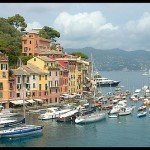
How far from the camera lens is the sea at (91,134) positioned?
23625mm

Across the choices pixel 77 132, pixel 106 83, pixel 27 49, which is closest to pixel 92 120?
pixel 77 132

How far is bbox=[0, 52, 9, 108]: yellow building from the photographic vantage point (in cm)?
3656

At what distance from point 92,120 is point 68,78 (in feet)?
53.6

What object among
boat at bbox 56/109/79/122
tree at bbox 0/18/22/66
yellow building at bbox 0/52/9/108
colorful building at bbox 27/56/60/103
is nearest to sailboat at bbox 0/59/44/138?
boat at bbox 56/109/79/122

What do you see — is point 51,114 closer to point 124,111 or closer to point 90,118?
point 90,118

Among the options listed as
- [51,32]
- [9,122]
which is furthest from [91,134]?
[51,32]

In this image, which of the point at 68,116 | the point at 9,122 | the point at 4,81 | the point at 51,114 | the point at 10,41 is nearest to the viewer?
the point at 9,122

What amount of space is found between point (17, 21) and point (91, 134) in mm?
33720

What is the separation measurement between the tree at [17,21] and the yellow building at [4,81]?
68.9ft

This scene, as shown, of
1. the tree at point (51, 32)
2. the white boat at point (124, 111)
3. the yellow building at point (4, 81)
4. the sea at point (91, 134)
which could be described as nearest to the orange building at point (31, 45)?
the tree at point (51, 32)

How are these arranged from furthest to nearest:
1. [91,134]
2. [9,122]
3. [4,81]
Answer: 1. [4,81]
2. [9,122]
3. [91,134]

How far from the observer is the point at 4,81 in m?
37.0

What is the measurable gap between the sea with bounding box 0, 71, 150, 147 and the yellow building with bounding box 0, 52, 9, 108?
12.3 feet

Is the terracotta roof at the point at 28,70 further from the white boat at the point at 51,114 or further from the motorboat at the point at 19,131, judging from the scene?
the motorboat at the point at 19,131
